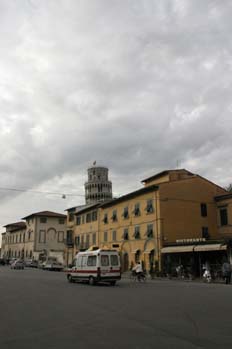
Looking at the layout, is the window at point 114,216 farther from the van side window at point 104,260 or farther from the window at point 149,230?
the van side window at point 104,260

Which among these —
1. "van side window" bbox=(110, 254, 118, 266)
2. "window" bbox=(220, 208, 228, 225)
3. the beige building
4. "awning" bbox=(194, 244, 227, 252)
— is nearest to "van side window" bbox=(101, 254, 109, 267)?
"van side window" bbox=(110, 254, 118, 266)

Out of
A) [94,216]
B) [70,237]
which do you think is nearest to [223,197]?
[94,216]

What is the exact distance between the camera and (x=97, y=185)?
12194 cm

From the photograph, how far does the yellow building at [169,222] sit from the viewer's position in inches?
1485

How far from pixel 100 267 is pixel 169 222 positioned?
16680 millimetres

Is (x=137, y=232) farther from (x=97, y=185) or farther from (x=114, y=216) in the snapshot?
(x=97, y=185)

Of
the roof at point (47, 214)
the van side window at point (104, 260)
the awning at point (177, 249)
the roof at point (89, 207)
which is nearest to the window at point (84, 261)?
the van side window at point (104, 260)

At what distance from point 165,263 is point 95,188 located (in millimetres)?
84265

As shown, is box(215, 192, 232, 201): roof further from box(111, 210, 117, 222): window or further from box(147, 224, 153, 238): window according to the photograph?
box(111, 210, 117, 222): window

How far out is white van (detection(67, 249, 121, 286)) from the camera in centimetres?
2573

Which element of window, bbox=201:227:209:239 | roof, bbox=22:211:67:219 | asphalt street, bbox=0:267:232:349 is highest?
roof, bbox=22:211:67:219

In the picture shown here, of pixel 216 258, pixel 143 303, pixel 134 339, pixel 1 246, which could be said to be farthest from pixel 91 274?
pixel 1 246

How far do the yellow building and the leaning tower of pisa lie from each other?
71129 mm

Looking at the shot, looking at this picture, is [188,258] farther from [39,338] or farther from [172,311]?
[39,338]
